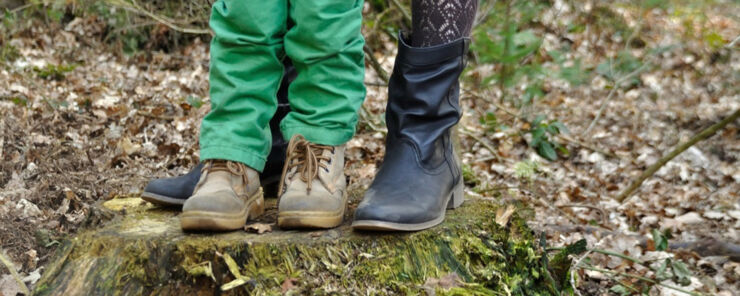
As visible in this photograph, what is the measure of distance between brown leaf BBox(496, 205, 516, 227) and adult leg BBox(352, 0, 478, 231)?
0.62ft

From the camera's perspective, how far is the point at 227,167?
1.89 m

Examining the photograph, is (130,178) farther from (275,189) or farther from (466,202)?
(466,202)

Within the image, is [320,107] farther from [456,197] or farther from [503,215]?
[503,215]

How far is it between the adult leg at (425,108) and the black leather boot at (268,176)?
38 centimetres

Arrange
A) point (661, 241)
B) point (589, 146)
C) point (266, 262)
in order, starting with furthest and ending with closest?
point (589, 146) < point (661, 241) < point (266, 262)

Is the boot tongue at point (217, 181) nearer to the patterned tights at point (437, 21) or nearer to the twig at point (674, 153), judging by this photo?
the patterned tights at point (437, 21)

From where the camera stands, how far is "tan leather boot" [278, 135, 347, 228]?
180 centimetres

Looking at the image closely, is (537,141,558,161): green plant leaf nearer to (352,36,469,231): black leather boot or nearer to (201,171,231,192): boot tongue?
(352,36,469,231): black leather boot

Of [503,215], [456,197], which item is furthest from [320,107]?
[503,215]

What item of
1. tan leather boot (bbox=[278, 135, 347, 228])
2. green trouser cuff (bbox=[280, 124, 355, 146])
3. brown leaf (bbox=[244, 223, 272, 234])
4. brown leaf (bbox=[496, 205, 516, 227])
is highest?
green trouser cuff (bbox=[280, 124, 355, 146])

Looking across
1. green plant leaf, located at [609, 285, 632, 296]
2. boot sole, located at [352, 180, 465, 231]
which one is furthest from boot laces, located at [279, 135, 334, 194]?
green plant leaf, located at [609, 285, 632, 296]

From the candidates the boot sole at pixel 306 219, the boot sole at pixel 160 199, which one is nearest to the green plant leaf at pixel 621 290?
the boot sole at pixel 306 219

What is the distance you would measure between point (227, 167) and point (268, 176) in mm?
411

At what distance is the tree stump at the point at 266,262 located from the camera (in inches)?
66.6
